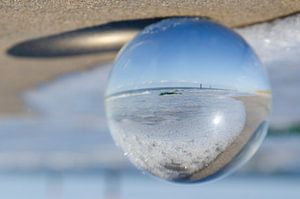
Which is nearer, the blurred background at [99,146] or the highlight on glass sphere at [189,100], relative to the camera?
the highlight on glass sphere at [189,100]

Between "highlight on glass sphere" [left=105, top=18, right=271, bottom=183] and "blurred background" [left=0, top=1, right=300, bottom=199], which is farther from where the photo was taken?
"blurred background" [left=0, top=1, right=300, bottom=199]

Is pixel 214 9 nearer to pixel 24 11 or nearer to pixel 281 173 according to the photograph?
pixel 24 11

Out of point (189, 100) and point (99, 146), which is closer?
point (189, 100)

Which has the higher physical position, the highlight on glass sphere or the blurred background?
the blurred background

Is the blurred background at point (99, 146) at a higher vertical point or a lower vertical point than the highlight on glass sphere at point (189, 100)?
higher

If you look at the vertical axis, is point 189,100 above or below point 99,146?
below
